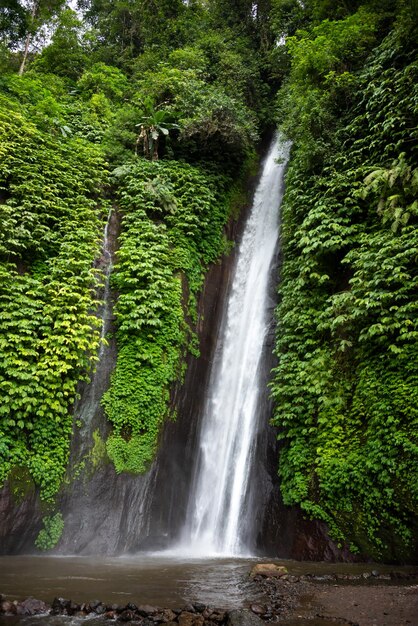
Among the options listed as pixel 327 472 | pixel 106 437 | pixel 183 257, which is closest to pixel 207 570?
pixel 327 472

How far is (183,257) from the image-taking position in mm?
12234

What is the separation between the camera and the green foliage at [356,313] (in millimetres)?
7594

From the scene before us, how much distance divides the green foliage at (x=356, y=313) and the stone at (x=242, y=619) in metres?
3.97

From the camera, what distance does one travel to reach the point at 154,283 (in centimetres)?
1108

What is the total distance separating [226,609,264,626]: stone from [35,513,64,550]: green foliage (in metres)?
5.41

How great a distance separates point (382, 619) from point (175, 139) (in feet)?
49.0

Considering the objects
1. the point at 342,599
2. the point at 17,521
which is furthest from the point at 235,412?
the point at 342,599

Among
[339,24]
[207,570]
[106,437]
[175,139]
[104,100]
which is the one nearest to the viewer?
[207,570]

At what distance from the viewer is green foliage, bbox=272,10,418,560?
759cm

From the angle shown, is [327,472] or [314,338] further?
[314,338]

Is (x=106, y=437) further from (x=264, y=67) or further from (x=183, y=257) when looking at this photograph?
(x=264, y=67)

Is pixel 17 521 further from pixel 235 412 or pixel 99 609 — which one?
pixel 235 412

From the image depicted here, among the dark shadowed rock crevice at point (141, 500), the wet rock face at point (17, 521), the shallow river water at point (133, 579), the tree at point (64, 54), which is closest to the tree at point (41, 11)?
the tree at point (64, 54)

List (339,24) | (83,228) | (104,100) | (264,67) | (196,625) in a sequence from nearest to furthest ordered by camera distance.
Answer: (196,625)
(83,228)
(339,24)
(104,100)
(264,67)
